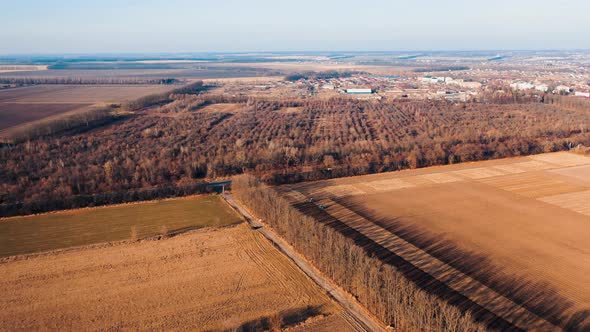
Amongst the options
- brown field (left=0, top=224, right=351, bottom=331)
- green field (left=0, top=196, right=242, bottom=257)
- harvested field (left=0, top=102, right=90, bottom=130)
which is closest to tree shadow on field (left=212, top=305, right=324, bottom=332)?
brown field (left=0, top=224, right=351, bottom=331)

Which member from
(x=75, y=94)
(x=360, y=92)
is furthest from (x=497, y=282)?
(x=75, y=94)

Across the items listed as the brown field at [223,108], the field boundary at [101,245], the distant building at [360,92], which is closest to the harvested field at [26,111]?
the brown field at [223,108]

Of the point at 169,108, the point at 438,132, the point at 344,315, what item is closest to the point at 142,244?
the point at 344,315

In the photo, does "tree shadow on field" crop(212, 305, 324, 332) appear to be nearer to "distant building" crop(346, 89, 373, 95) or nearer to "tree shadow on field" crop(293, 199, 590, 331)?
"tree shadow on field" crop(293, 199, 590, 331)

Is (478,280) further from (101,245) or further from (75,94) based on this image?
(75,94)

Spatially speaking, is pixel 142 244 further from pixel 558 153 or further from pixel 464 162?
pixel 558 153
